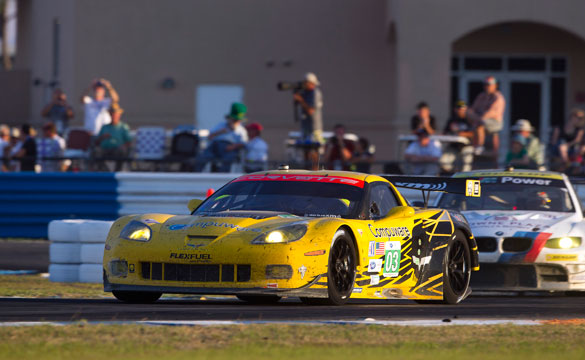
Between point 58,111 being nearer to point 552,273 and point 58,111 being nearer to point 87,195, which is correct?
point 87,195

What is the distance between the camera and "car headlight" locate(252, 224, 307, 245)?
898 cm

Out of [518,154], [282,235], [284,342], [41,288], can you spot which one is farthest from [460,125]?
[284,342]

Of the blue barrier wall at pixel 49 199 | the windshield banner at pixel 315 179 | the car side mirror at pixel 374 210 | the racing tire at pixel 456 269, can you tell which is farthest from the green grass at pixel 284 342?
the blue barrier wall at pixel 49 199

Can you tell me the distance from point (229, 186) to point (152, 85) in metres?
17.6

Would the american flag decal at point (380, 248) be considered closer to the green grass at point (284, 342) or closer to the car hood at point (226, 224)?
the car hood at point (226, 224)

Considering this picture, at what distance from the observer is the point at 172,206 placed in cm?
1838

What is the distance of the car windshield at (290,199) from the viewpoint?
988 centimetres

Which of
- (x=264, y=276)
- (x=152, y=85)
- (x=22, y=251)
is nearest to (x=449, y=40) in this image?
(x=152, y=85)

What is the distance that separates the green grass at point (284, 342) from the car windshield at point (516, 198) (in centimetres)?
507

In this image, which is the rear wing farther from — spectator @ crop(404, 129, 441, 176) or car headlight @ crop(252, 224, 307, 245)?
spectator @ crop(404, 129, 441, 176)

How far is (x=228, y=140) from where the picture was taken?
63.2ft

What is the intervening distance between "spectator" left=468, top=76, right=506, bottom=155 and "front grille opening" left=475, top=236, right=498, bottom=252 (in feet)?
23.9

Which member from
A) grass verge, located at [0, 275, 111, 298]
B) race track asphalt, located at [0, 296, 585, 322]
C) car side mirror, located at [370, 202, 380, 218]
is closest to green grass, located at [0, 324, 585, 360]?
race track asphalt, located at [0, 296, 585, 322]

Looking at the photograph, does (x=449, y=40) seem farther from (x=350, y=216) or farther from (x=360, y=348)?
(x=360, y=348)
